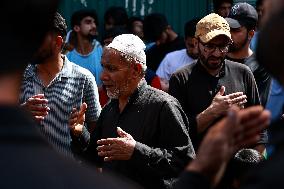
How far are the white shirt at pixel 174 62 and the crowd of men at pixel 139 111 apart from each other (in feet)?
0.13

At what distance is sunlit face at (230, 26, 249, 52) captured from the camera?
6223 mm

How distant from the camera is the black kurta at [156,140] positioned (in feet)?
14.4

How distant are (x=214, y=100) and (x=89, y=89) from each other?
85cm

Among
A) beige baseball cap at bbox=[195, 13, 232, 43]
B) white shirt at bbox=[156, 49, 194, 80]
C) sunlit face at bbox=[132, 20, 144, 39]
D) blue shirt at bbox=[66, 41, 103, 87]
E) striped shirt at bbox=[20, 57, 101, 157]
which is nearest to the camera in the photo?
striped shirt at bbox=[20, 57, 101, 157]

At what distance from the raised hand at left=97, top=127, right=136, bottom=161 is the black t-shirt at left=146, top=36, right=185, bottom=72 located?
447cm

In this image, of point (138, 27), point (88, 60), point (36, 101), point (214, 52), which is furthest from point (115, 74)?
point (138, 27)

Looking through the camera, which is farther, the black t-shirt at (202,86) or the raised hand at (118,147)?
the black t-shirt at (202,86)

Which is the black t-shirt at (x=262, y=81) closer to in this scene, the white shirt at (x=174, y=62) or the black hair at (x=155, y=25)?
the white shirt at (x=174, y=62)

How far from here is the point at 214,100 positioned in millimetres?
5156

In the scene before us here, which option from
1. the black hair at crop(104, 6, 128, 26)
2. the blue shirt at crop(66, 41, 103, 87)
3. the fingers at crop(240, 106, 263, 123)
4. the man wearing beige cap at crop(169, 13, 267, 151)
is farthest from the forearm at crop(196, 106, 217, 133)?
the black hair at crop(104, 6, 128, 26)

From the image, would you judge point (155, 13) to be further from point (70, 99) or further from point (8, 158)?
point (8, 158)

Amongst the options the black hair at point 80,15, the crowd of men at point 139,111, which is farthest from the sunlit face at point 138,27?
the crowd of men at point 139,111

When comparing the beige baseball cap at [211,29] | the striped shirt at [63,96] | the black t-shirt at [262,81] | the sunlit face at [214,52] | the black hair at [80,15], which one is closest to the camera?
the striped shirt at [63,96]

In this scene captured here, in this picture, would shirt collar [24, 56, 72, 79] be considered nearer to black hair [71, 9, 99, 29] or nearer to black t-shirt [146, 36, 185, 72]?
black t-shirt [146, 36, 185, 72]
